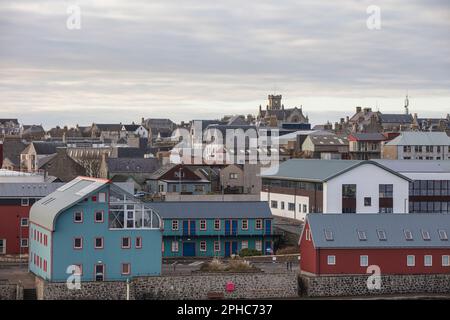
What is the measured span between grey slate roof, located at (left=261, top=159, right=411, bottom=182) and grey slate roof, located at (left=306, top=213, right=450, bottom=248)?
419 inches

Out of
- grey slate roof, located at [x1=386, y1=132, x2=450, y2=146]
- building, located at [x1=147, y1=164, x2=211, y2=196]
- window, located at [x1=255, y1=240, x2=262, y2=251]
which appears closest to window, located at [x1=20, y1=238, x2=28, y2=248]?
window, located at [x1=255, y1=240, x2=262, y2=251]

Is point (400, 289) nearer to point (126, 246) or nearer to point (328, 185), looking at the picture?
point (126, 246)

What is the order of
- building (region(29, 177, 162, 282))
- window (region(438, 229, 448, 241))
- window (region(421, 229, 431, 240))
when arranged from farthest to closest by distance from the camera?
window (region(438, 229, 448, 241)) → window (region(421, 229, 431, 240)) → building (region(29, 177, 162, 282))

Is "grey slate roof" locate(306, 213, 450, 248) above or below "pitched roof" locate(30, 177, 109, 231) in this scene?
A: below

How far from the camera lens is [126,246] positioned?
37.6m

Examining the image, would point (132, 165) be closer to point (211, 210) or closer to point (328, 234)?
point (211, 210)

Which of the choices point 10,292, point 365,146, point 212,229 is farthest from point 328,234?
point 365,146

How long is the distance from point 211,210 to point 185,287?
336 inches

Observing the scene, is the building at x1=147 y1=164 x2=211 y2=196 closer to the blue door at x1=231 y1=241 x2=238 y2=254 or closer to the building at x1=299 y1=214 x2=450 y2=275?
the blue door at x1=231 y1=241 x2=238 y2=254

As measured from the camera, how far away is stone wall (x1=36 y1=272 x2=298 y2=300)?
3612cm

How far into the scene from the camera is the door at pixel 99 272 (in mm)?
37188

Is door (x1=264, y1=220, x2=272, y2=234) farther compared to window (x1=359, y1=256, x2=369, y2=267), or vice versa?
door (x1=264, y1=220, x2=272, y2=234)

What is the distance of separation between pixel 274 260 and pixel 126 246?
7175mm

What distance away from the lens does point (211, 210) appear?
4544 cm
